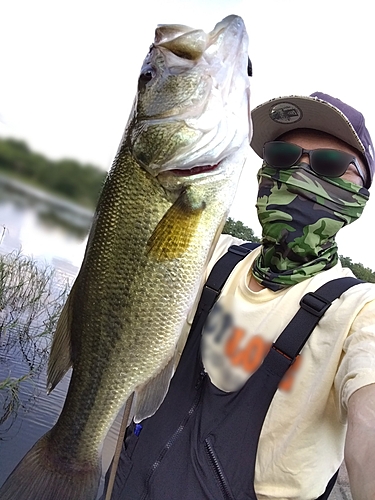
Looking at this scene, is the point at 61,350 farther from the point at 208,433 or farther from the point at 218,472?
the point at 218,472

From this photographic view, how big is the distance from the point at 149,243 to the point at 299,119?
1145mm

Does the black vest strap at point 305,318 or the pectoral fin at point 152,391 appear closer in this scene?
the pectoral fin at point 152,391

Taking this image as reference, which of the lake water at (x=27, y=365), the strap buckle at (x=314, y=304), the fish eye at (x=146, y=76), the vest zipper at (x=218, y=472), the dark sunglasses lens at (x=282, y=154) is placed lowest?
the lake water at (x=27, y=365)

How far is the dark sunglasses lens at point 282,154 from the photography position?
7.09ft

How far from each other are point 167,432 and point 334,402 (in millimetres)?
786

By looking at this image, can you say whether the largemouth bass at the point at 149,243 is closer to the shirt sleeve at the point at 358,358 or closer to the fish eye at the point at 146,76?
the fish eye at the point at 146,76

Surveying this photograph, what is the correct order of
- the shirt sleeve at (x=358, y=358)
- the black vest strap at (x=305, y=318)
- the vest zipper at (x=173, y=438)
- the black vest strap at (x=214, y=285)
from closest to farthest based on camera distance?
the shirt sleeve at (x=358, y=358)
the black vest strap at (x=305, y=318)
the vest zipper at (x=173, y=438)
the black vest strap at (x=214, y=285)

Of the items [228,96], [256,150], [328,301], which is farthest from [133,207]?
[256,150]

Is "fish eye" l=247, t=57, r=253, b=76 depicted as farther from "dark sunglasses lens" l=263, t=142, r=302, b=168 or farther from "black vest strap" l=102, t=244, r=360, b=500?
"black vest strap" l=102, t=244, r=360, b=500

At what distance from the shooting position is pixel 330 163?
2.11 metres

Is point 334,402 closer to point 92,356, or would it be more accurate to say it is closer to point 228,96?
point 92,356

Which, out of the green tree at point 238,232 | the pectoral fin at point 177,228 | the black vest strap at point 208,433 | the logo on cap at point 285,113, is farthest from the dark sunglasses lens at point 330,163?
the green tree at point 238,232

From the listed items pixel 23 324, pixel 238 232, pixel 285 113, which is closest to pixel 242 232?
pixel 238 232

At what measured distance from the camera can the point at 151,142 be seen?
5.39 ft
